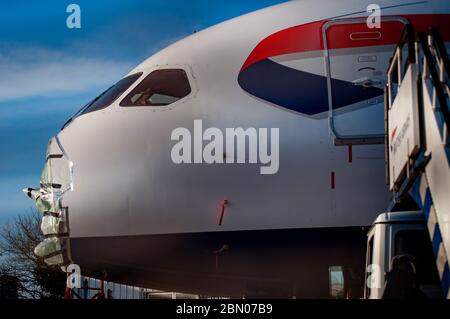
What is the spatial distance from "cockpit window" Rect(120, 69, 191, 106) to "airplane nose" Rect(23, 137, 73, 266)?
1.23 m

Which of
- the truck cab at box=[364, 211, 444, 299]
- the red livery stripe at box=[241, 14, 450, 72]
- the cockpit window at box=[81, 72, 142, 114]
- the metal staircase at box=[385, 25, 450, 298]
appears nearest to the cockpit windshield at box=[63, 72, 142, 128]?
the cockpit window at box=[81, 72, 142, 114]

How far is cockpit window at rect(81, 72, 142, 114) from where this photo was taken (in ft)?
43.1

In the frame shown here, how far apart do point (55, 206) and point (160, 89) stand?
2.22 metres

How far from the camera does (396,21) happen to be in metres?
12.4

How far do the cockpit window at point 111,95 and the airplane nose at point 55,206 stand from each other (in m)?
0.81

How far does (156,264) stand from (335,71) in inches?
145

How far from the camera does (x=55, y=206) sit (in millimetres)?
12664

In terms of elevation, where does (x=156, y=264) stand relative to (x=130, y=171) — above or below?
below

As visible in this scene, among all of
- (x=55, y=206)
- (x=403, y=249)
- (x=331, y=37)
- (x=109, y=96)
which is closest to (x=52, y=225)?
(x=55, y=206)

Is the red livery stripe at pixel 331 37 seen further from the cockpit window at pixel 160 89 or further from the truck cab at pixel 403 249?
the truck cab at pixel 403 249

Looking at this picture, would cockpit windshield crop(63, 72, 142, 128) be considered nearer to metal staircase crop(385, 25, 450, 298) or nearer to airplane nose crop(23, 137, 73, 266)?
airplane nose crop(23, 137, 73, 266)
